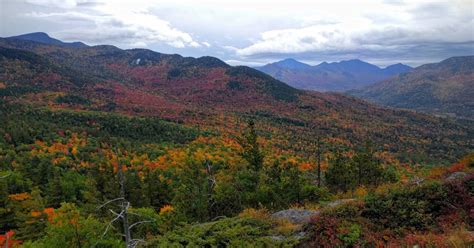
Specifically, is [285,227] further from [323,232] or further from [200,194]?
[200,194]

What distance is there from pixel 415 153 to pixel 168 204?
129m

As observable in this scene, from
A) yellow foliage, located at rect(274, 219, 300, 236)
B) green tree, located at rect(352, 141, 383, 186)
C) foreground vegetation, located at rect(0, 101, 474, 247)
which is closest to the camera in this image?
foreground vegetation, located at rect(0, 101, 474, 247)

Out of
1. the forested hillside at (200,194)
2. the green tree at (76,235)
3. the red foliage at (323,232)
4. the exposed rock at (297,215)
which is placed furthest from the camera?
the green tree at (76,235)

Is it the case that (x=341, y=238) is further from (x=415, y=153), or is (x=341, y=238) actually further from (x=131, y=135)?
(x=415, y=153)

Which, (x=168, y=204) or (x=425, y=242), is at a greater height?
(x=425, y=242)

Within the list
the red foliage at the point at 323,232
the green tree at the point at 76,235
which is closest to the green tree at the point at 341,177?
the green tree at the point at 76,235

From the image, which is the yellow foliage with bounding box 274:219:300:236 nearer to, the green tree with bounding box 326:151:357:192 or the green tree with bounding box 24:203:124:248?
the green tree with bounding box 24:203:124:248

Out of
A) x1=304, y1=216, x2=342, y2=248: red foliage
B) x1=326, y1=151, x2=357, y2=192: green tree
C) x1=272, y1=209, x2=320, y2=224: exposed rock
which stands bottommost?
x1=326, y1=151, x2=357, y2=192: green tree

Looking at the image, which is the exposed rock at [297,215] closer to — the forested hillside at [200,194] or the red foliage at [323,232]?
the forested hillside at [200,194]

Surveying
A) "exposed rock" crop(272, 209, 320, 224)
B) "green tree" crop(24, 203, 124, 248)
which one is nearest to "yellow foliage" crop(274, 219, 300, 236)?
"exposed rock" crop(272, 209, 320, 224)

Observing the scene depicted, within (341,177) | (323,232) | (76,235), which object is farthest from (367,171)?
(76,235)

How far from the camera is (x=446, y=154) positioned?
142375mm

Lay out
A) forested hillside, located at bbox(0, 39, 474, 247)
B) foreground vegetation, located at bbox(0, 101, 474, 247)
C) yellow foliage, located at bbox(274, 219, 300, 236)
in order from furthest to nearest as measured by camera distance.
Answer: yellow foliage, located at bbox(274, 219, 300, 236) < forested hillside, located at bbox(0, 39, 474, 247) < foreground vegetation, located at bbox(0, 101, 474, 247)

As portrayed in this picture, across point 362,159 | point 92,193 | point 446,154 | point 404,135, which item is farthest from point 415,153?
point 92,193
